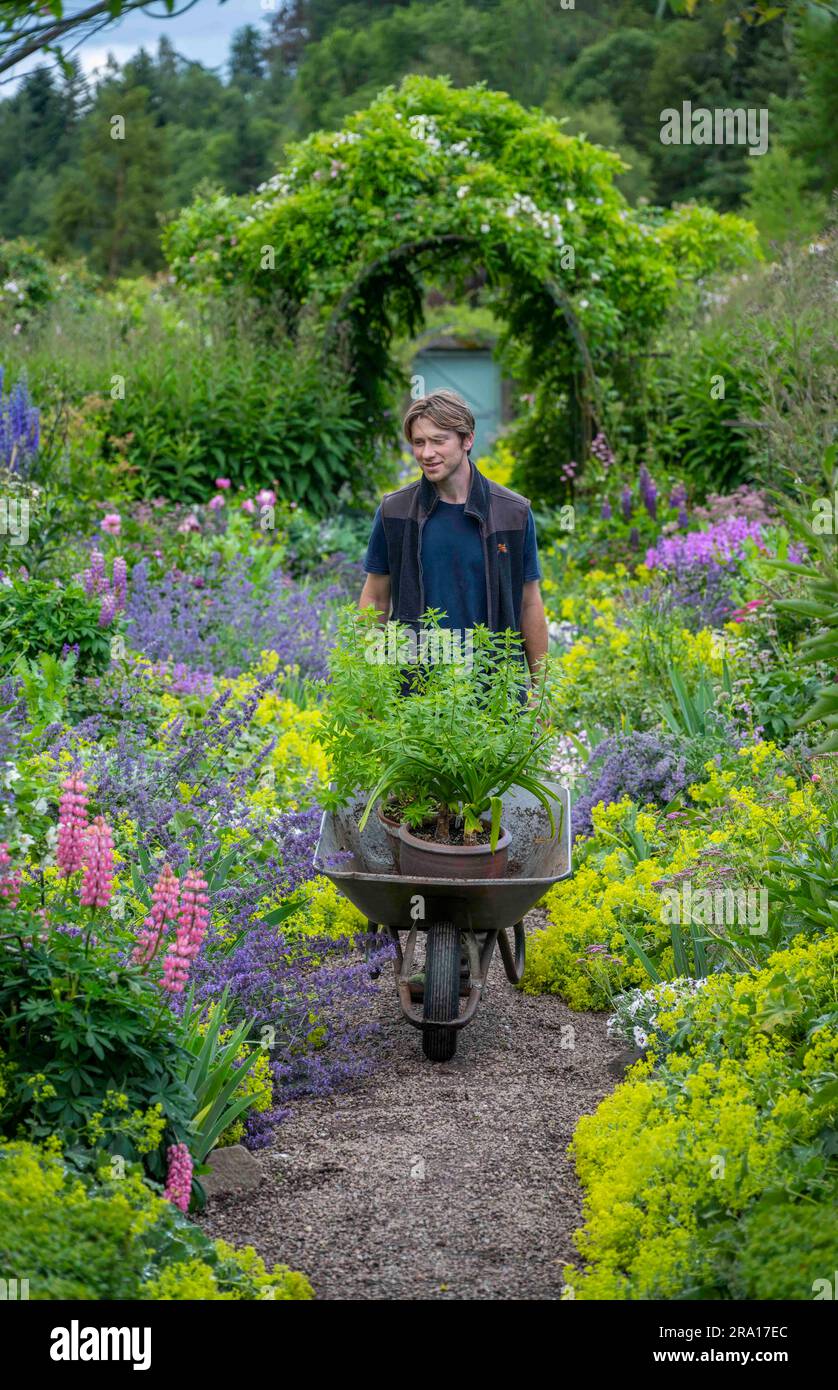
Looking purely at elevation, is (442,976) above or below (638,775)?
below

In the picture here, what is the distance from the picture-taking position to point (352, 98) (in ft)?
99.2

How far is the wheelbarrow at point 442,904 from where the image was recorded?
142 inches

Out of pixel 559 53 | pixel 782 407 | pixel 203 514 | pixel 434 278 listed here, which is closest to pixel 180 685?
pixel 203 514

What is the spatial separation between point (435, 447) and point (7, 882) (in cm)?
193

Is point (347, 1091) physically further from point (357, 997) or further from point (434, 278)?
point (434, 278)

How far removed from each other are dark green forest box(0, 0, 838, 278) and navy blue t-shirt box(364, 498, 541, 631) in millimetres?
25865

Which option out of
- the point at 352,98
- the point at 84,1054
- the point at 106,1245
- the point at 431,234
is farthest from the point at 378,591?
the point at 352,98

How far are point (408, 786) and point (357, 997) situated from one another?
66 cm

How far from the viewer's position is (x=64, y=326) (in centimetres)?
1088

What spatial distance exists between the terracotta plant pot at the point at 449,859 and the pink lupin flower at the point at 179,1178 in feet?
3.73
